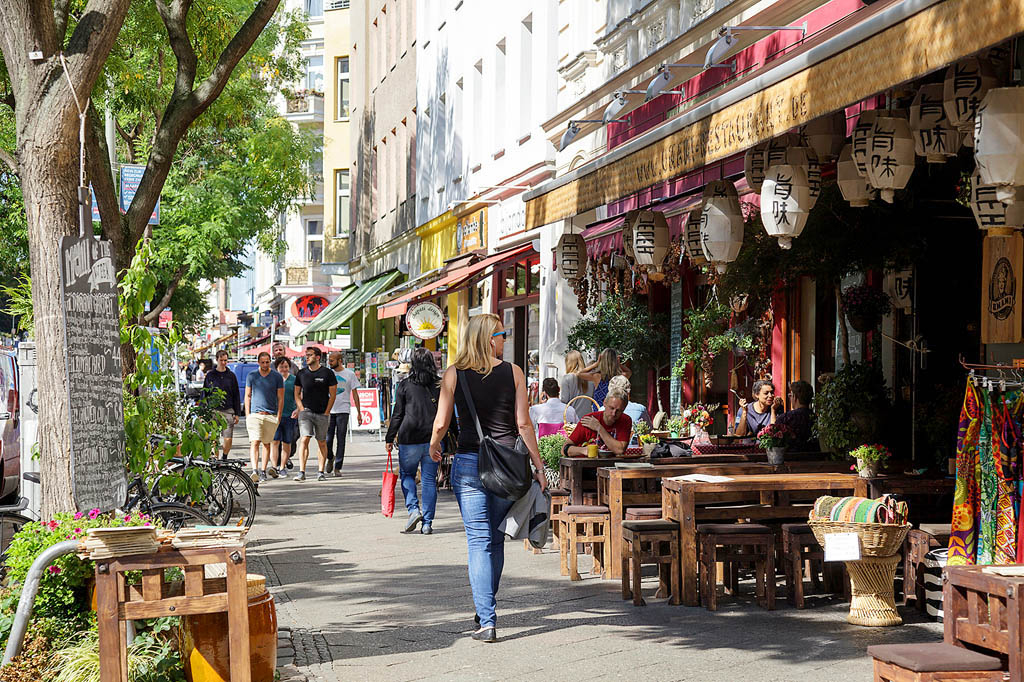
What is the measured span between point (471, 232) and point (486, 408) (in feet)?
60.1

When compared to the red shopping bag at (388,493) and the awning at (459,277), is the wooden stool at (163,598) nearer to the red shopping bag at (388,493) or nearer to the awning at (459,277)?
the red shopping bag at (388,493)

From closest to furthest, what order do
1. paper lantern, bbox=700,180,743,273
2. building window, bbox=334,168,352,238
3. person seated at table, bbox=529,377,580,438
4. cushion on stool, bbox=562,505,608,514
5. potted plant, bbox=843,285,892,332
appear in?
cushion on stool, bbox=562,505,608,514 < paper lantern, bbox=700,180,743,273 < potted plant, bbox=843,285,892,332 < person seated at table, bbox=529,377,580,438 < building window, bbox=334,168,352,238

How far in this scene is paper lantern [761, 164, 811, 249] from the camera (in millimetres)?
9789

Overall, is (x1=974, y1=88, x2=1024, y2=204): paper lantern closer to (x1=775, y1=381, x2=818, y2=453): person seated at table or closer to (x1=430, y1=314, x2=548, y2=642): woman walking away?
(x1=430, y1=314, x2=548, y2=642): woman walking away

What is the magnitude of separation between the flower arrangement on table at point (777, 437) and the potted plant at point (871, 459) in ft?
4.90

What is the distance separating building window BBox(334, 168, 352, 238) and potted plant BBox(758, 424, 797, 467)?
37123 mm

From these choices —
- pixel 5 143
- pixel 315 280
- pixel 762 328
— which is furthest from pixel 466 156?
pixel 315 280

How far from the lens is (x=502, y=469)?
794 centimetres

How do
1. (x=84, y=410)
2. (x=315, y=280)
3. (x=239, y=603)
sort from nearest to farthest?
1. (x=239, y=603)
2. (x=84, y=410)
3. (x=315, y=280)

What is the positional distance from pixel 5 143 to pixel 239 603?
17506 millimetres

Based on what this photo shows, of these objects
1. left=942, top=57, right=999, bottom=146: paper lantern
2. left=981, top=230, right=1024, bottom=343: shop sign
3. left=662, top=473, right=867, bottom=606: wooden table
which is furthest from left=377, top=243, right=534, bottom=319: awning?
left=942, top=57, right=999, bottom=146: paper lantern

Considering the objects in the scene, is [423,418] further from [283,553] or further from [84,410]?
[84,410]

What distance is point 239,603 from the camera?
6.00m

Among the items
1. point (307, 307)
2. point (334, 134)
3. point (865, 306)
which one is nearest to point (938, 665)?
point (865, 306)
